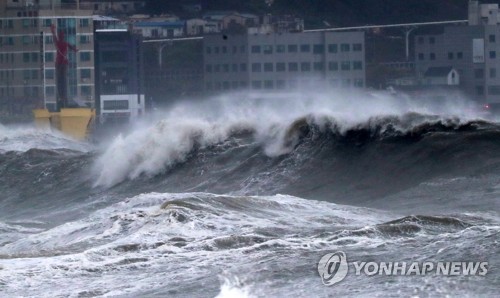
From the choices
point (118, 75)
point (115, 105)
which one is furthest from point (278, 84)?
point (118, 75)

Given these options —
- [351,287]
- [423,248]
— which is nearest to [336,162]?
[423,248]

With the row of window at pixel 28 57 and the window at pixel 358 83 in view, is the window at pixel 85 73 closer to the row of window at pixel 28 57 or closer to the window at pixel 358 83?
the row of window at pixel 28 57

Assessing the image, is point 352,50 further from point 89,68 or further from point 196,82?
point 89,68

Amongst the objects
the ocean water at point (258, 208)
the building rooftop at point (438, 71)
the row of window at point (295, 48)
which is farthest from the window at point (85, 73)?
the ocean water at point (258, 208)

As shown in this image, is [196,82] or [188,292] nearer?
[188,292]

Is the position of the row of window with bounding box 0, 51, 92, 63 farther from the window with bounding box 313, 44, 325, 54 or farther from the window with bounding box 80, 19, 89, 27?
the window with bounding box 313, 44, 325, 54

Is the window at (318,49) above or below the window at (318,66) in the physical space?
above
